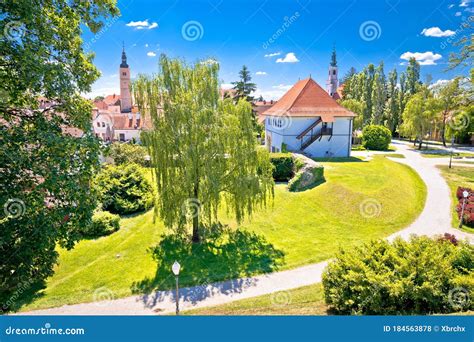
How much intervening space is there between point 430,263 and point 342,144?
95.3ft

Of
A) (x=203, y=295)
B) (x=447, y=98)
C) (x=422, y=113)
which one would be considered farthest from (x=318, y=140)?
(x=203, y=295)

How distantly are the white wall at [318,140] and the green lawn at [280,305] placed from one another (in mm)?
24533

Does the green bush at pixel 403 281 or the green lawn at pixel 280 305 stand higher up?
the green bush at pixel 403 281

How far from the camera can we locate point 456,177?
25547mm

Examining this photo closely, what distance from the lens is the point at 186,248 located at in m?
15.4

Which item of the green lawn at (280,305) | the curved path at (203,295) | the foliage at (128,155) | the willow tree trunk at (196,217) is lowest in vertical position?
the curved path at (203,295)

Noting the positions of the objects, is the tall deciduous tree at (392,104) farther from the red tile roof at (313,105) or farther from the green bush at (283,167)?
the green bush at (283,167)

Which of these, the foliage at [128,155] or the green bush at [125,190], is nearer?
the green bush at [125,190]

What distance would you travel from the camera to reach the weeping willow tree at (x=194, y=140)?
1394 cm

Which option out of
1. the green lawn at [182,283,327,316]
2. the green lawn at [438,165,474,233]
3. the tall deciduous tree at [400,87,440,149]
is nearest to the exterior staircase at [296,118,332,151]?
the green lawn at [438,165,474,233]

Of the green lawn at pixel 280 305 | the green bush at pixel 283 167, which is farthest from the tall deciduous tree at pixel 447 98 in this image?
the green lawn at pixel 280 305

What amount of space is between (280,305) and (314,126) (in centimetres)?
2703

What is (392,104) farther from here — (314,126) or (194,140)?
(194,140)
